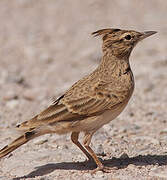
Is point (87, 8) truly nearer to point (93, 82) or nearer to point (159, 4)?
point (159, 4)

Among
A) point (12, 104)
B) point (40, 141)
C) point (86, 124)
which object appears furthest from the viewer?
point (12, 104)


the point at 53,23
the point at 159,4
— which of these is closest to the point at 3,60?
the point at 53,23

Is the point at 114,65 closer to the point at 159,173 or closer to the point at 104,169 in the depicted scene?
the point at 104,169

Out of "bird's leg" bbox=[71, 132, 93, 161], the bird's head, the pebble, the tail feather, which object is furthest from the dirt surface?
the bird's head

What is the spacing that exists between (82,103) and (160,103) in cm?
428

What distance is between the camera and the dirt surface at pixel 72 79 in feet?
23.8

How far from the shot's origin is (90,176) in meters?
6.73

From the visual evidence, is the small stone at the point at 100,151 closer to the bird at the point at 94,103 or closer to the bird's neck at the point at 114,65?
the bird at the point at 94,103

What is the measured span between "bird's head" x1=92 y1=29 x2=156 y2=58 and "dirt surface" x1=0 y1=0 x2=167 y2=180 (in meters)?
1.44

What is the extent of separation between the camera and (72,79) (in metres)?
12.6

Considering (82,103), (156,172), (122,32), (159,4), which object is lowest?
(156,172)

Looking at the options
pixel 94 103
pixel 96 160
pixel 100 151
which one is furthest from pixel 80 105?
pixel 100 151

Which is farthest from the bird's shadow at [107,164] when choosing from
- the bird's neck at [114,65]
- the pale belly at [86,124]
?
the bird's neck at [114,65]

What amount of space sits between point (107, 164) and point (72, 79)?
5.48 m
